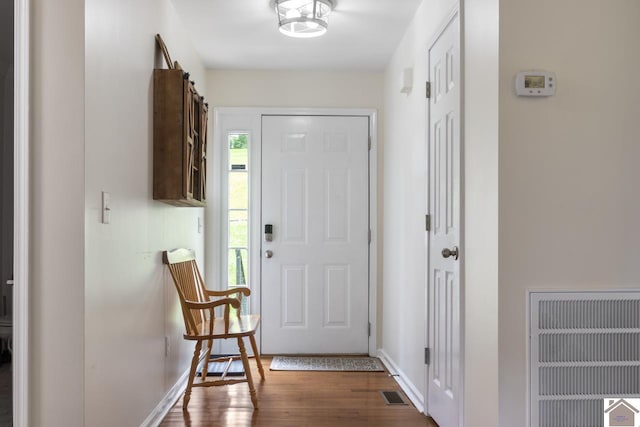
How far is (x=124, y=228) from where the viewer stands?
2.33 meters

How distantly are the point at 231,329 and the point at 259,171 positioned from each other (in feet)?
5.27

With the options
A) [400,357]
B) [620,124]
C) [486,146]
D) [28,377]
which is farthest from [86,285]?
[400,357]

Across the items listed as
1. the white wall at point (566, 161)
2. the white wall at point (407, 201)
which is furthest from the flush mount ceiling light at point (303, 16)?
the white wall at point (566, 161)

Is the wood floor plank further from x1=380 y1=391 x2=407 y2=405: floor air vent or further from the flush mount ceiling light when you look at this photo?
the flush mount ceiling light

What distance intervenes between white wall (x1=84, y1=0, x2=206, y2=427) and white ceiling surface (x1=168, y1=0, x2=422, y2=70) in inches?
14.1

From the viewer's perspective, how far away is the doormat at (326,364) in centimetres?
399

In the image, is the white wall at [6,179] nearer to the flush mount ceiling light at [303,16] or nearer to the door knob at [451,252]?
the flush mount ceiling light at [303,16]

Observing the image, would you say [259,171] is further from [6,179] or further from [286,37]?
[6,179]

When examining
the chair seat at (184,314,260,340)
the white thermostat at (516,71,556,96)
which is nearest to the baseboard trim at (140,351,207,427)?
the chair seat at (184,314,260,340)

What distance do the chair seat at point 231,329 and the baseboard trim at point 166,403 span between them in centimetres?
38

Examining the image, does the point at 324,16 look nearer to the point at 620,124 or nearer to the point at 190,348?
the point at 620,124

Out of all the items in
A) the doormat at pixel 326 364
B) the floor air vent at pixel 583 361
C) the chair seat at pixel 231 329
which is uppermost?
the floor air vent at pixel 583 361

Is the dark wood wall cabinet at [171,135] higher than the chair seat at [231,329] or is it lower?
higher

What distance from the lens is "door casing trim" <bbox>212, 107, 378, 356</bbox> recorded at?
14.5 ft
